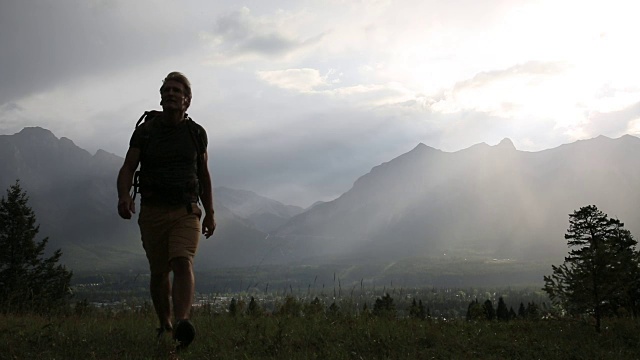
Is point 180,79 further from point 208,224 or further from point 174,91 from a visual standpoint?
point 208,224

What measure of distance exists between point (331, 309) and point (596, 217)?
5.50 m

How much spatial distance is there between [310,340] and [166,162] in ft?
9.55

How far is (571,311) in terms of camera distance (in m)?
9.59

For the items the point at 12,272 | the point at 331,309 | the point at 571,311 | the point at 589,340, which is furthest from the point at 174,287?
the point at 12,272

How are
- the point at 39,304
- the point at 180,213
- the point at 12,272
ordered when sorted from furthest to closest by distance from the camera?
1. the point at 12,272
2. the point at 39,304
3. the point at 180,213

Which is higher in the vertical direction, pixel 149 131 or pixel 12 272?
pixel 149 131

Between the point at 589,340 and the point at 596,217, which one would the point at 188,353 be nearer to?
the point at 589,340

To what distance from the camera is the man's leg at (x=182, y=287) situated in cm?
518

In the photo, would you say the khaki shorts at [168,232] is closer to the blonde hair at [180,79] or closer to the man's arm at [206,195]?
the man's arm at [206,195]

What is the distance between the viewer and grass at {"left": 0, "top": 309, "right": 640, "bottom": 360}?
5.42 metres

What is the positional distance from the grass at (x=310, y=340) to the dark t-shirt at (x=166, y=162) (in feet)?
5.57

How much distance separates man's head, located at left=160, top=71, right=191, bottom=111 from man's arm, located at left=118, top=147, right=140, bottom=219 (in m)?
0.67

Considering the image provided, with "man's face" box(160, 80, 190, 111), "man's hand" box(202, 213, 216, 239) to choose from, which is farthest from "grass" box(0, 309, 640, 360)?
"man's face" box(160, 80, 190, 111)

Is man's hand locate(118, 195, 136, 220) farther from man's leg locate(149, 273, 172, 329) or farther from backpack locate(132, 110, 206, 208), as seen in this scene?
man's leg locate(149, 273, 172, 329)
